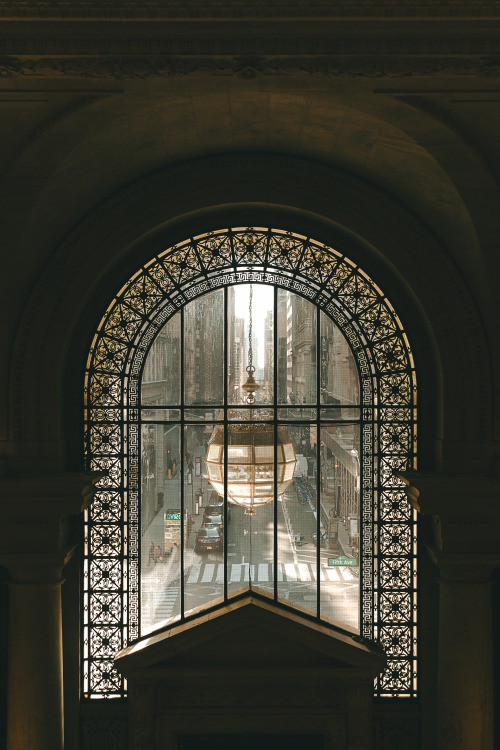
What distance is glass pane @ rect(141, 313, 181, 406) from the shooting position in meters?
9.70

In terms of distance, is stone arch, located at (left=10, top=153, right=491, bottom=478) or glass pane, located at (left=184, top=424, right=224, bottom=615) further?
glass pane, located at (left=184, top=424, right=224, bottom=615)

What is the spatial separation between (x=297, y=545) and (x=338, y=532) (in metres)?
0.58

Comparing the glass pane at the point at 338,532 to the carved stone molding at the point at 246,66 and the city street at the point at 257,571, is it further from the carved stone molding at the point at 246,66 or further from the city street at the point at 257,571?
the carved stone molding at the point at 246,66

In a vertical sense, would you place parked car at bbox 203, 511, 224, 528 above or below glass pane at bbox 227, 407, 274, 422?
below

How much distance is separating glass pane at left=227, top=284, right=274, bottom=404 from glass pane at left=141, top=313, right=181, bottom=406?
71 centimetres
